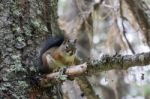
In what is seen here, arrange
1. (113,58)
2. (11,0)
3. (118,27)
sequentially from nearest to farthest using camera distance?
1. (113,58)
2. (11,0)
3. (118,27)

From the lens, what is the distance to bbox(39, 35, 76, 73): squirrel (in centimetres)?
145

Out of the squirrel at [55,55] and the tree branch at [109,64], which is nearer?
the tree branch at [109,64]

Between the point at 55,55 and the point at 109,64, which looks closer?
the point at 109,64

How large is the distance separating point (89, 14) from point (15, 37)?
943 mm

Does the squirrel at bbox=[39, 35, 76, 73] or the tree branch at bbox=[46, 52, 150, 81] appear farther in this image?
the squirrel at bbox=[39, 35, 76, 73]

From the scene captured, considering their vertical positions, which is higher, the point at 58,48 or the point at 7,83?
the point at 58,48

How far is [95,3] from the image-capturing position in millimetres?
2318

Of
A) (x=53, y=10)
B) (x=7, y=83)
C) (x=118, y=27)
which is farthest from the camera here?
(x=118, y=27)

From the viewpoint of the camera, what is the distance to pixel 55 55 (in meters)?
1.47

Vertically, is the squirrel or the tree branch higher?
the squirrel

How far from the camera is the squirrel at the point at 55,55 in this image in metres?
1.45

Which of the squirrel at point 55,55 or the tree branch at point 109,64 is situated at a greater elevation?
the squirrel at point 55,55

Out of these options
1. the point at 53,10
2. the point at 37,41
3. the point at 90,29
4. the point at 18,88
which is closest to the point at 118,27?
the point at 90,29

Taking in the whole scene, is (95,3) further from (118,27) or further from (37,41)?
(37,41)
